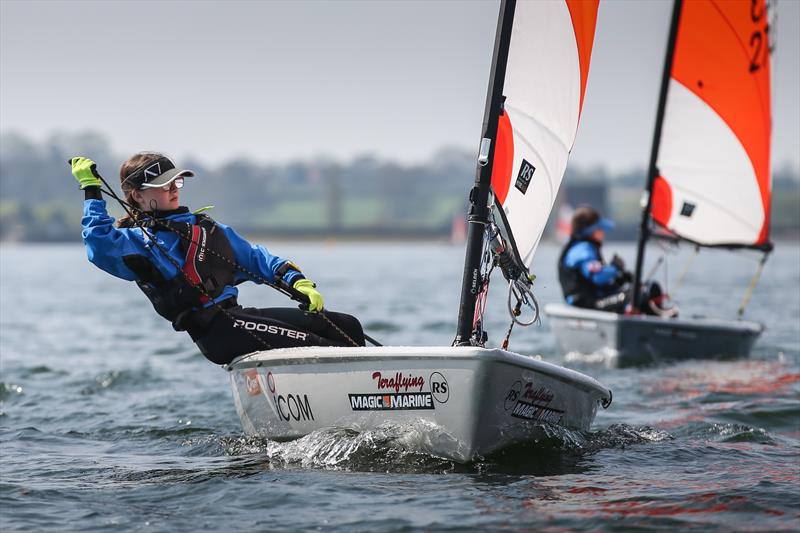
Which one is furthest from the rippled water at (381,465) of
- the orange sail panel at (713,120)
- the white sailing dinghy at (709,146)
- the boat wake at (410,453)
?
the orange sail panel at (713,120)

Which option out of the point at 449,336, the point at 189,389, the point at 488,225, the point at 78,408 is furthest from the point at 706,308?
the point at 488,225

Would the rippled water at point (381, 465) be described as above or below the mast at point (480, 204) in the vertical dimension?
below

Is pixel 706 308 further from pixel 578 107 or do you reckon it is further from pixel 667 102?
pixel 578 107

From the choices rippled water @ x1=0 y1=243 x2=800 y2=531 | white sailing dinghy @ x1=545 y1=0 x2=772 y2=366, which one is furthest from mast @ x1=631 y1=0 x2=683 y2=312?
rippled water @ x1=0 y1=243 x2=800 y2=531

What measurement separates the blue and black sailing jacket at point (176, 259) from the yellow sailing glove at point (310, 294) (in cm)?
6

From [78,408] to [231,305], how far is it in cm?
284

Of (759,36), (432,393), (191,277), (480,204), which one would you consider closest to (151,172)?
(191,277)

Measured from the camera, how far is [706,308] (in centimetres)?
1948

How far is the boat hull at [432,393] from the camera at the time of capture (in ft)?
15.3

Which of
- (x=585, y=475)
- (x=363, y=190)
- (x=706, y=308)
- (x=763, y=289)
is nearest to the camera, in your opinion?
(x=585, y=475)

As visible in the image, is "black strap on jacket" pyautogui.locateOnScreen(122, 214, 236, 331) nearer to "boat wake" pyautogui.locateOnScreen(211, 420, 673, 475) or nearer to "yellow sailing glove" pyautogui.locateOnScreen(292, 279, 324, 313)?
"yellow sailing glove" pyautogui.locateOnScreen(292, 279, 324, 313)

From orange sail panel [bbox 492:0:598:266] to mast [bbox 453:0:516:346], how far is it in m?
0.07

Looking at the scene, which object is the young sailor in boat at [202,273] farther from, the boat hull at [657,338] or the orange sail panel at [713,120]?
the orange sail panel at [713,120]

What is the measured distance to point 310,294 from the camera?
17.6 feet
